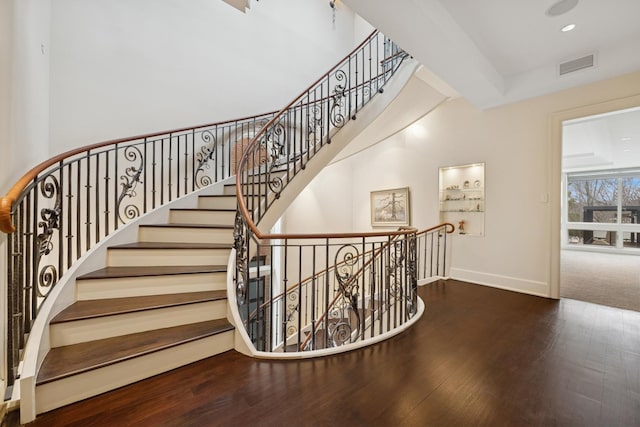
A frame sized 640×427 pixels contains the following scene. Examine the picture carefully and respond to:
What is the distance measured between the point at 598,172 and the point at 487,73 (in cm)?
811

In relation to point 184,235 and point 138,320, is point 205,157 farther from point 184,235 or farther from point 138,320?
point 138,320

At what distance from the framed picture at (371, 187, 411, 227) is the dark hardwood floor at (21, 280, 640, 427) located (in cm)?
311

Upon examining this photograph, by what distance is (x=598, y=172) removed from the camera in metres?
8.17

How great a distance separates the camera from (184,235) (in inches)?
112

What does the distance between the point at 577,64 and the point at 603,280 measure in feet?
12.1

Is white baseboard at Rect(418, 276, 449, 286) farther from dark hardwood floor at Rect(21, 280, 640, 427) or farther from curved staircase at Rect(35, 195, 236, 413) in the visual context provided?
curved staircase at Rect(35, 195, 236, 413)

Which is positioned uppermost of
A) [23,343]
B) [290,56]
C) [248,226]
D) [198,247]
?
[290,56]

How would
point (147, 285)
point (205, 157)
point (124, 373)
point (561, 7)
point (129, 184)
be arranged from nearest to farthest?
point (124, 373)
point (147, 285)
point (561, 7)
point (129, 184)
point (205, 157)

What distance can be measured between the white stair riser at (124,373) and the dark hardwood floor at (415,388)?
1.8 inches

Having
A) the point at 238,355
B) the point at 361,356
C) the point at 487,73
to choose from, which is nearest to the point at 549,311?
the point at 361,356

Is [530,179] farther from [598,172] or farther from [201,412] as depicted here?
[598,172]

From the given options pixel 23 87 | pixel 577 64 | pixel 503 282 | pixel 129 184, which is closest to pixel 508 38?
pixel 577 64

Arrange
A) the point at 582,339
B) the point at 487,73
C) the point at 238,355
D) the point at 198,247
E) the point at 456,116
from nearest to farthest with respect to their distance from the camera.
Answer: the point at 238,355 → the point at 582,339 → the point at 198,247 → the point at 487,73 → the point at 456,116

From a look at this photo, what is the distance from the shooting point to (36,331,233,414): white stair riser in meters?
1.43
